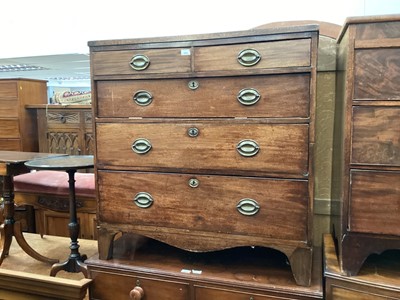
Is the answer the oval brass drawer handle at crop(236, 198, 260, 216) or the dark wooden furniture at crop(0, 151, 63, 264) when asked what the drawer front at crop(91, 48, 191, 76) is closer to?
the oval brass drawer handle at crop(236, 198, 260, 216)

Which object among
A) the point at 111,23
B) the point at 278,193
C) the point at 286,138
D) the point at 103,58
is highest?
the point at 111,23

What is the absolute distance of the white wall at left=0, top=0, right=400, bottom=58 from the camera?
1.74m

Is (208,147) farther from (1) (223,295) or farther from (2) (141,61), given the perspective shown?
(1) (223,295)

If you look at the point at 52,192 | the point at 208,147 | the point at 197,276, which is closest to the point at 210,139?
the point at 208,147

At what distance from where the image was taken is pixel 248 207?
4.11ft

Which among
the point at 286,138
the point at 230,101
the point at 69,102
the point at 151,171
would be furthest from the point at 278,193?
the point at 69,102

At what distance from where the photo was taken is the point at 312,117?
1.15m

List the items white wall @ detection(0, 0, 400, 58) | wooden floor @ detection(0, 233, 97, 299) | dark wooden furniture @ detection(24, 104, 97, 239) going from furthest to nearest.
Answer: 1. dark wooden furniture @ detection(24, 104, 97, 239)
2. wooden floor @ detection(0, 233, 97, 299)
3. white wall @ detection(0, 0, 400, 58)

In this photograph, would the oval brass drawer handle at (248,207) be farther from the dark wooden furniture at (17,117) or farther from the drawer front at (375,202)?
the dark wooden furniture at (17,117)

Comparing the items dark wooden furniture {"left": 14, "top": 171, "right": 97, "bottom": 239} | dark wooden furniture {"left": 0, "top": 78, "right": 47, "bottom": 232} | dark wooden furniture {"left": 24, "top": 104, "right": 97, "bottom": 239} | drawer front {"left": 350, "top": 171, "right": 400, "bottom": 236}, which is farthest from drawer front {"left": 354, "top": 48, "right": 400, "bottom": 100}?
dark wooden furniture {"left": 0, "top": 78, "right": 47, "bottom": 232}

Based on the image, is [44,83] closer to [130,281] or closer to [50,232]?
[50,232]

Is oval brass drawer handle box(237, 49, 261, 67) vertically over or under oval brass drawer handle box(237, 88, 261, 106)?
over

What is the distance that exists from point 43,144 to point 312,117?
2.76 meters

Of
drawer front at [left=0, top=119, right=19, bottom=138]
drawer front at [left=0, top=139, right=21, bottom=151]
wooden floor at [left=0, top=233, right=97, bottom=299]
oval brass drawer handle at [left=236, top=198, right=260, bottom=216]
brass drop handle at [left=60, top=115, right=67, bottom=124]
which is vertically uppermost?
brass drop handle at [left=60, top=115, right=67, bottom=124]
